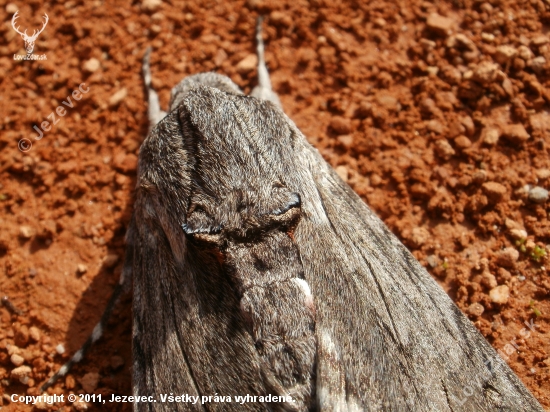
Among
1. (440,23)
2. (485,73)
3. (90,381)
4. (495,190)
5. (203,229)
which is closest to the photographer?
(203,229)

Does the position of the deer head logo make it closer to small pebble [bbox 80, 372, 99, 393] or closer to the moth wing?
small pebble [bbox 80, 372, 99, 393]

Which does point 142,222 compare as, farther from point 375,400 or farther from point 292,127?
point 375,400

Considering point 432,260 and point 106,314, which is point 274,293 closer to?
point 432,260

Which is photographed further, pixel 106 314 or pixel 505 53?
pixel 505 53

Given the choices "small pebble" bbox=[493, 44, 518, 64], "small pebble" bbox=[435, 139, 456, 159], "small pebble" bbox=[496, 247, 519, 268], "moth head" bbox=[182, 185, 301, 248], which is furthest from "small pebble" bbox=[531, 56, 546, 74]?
"moth head" bbox=[182, 185, 301, 248]

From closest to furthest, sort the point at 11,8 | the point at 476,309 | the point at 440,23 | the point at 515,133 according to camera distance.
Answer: the point at 476,309 → the point at 515,133 → the point at 440,23 → the point at 11,8

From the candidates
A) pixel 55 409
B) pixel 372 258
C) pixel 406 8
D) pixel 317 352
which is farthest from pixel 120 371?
pixel 406 8

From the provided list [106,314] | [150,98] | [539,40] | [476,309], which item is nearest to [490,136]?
[539,40]
